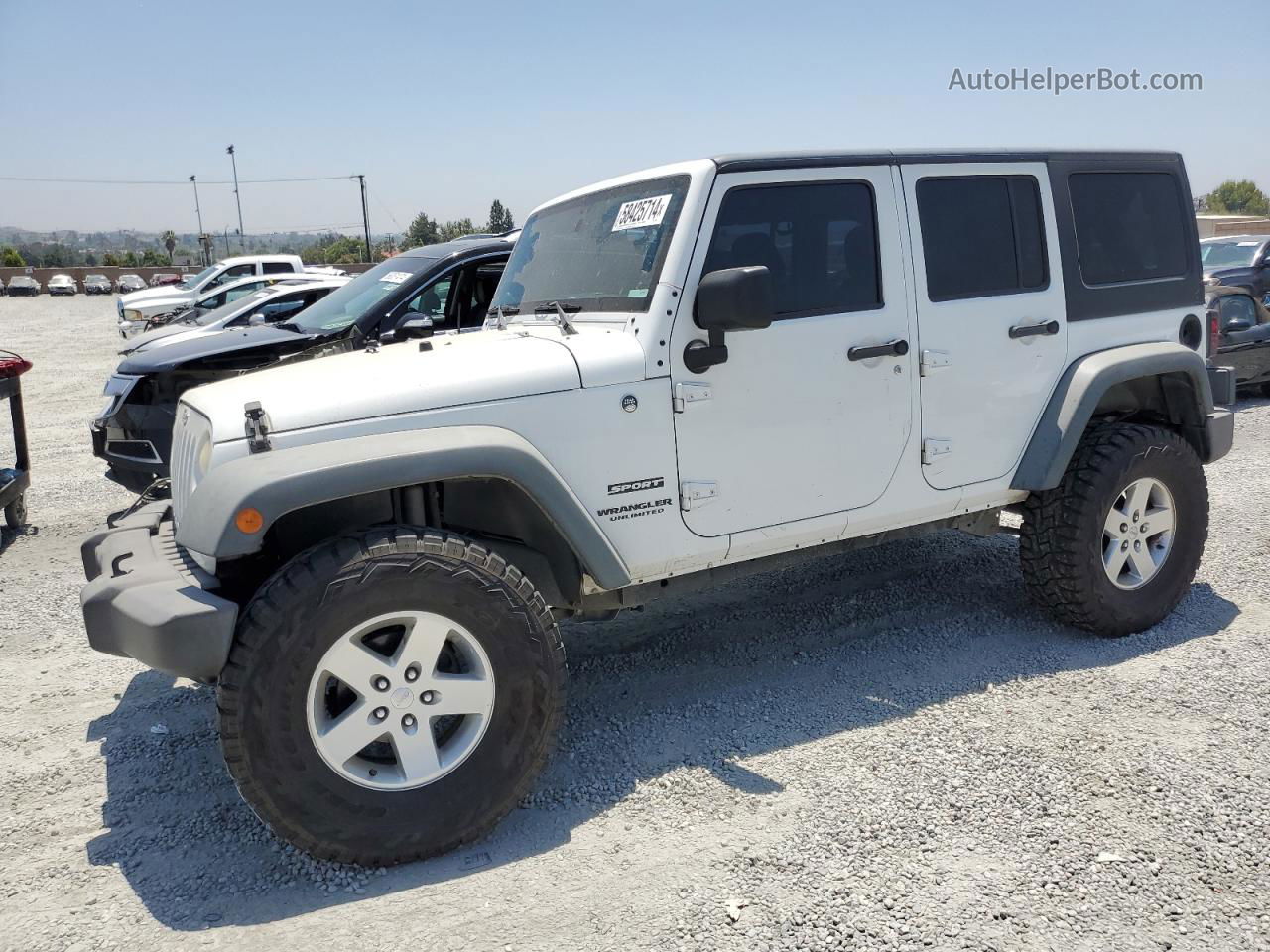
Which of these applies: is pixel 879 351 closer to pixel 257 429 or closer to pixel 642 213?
pixel 642 213

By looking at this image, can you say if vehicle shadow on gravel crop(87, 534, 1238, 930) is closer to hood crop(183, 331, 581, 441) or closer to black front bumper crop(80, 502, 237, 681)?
black front bumper crop(80, 502, 237, 681)

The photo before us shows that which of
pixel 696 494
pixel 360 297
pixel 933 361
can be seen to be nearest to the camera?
pixel 696 494

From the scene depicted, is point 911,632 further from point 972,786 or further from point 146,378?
point 146,378

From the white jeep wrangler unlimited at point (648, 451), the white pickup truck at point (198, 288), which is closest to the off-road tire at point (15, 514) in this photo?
the white jeep wrangler unlimited at point (648, 451)

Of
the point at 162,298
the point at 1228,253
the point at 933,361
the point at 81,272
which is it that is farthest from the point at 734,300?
the point at 81,272

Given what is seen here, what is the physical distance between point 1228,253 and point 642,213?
1188cm

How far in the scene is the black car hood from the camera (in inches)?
262

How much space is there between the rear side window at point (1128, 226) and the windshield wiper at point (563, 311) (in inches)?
88.9

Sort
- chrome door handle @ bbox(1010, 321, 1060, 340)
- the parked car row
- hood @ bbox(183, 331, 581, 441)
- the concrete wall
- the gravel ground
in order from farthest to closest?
the concrete wall
the parked car row
chrome door handle @ bbox(1010, 321, 1060, 340)
hood @ bbox(183, 331, 581, 441)
the gravel ground

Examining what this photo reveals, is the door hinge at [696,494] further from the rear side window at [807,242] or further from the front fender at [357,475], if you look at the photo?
the rear side window at [807,242]

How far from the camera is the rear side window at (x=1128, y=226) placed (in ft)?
14.6

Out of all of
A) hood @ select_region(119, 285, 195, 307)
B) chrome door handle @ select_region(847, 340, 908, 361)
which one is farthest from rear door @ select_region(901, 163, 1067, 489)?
hood @ select_region(119, 285, 195, 307)

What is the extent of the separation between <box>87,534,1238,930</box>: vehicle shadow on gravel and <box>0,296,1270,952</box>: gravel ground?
0.01 meters

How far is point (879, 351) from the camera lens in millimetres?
3840
